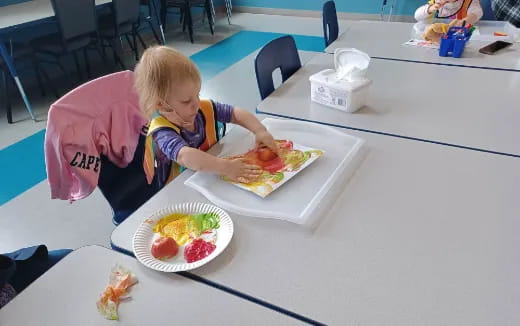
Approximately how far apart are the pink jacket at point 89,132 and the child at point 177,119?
0.09m

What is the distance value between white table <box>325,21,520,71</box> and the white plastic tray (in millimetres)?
877

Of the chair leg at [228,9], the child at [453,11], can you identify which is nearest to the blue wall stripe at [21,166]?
the child at [453,11]

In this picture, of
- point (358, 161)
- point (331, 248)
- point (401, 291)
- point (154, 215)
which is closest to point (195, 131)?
point (154, 215)

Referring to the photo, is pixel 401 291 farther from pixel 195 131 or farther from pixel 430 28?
pixel 430 28

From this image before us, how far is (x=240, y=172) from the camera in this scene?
950 mm

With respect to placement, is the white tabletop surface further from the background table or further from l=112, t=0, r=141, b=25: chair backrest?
l=112, t=0, r=141, b=25: chair backrest

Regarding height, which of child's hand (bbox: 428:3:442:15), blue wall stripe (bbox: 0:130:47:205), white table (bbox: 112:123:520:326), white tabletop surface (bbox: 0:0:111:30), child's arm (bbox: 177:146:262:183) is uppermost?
white tabletop surface (bbox: 0:0:111:30)

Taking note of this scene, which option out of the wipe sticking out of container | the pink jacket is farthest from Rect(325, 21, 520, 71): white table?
the pink jacket

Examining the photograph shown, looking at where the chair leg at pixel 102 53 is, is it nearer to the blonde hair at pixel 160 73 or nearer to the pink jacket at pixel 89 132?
the pink jacket at pixel 89 132

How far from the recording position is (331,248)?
746 millimetres

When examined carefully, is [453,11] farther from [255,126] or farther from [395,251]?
[395,251]

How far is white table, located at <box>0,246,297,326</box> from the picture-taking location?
2.09 ft

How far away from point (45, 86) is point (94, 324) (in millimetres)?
A: 3548

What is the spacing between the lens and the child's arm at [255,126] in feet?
3.41
